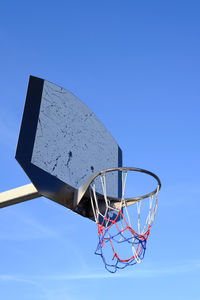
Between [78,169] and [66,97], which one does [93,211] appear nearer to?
[78,169]

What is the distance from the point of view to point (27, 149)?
4.37 metres

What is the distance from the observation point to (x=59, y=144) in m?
4.77

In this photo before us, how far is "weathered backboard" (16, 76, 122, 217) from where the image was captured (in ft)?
14.6

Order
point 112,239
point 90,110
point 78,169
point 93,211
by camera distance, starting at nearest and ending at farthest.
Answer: point 112,239 < point 93,211 < point 78,169 < point 90,110

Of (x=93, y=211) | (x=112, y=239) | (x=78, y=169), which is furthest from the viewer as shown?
(x=78, y=169)

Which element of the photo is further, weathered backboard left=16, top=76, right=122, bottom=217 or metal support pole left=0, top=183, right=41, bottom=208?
metal support pole left=0, top=183, right=41, bottom=208

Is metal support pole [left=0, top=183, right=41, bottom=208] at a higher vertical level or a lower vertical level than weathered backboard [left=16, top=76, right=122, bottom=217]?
lower

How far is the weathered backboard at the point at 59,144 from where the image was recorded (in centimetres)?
444

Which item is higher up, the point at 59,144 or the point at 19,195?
the point at 59,144

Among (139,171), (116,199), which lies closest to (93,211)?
(116,199)

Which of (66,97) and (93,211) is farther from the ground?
(66,97)

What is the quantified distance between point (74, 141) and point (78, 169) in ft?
1.14

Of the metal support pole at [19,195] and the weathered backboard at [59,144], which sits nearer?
the weathered backboard at [59,144]

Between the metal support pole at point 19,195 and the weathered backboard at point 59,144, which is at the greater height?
the weathered backboard at point 59,144
